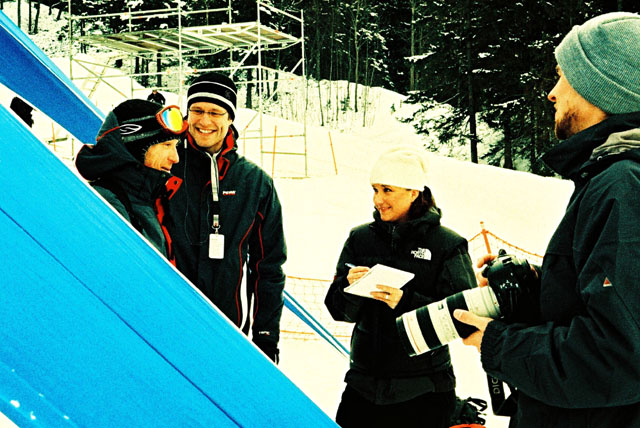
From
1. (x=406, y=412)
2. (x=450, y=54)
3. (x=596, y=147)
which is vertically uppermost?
(x=596, y=147)

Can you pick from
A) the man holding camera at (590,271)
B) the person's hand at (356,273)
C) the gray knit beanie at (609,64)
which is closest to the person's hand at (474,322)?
the man holding camera at (590,271)

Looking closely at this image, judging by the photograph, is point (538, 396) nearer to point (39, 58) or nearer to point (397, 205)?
point (397, 205)

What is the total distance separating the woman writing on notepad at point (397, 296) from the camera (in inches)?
91.7

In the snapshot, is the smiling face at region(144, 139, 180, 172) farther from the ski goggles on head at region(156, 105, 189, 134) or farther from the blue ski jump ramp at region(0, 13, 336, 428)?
the blue ski jump ramp at region(0, 13, 336, 428)

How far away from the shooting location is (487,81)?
22844mm

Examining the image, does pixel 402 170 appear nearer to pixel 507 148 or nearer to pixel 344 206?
pixel 344 206

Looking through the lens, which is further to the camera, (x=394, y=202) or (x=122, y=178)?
(x=394, y=202)

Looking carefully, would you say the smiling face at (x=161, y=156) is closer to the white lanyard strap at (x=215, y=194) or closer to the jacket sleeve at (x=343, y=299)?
the white lanyard strap at (x=215, y=194)

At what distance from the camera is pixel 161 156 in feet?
6.91

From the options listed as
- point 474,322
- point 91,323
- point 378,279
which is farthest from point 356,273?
point 91,323

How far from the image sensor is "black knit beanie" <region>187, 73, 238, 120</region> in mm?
2613

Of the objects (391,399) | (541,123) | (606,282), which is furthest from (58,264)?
(541,123)

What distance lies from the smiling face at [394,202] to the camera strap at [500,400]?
115 cm

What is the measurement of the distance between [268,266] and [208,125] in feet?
2.15
